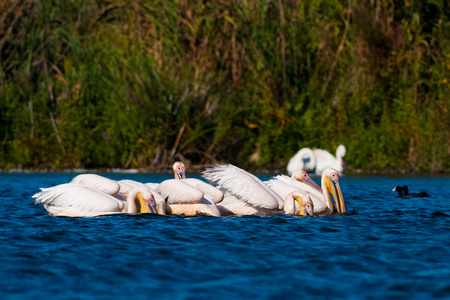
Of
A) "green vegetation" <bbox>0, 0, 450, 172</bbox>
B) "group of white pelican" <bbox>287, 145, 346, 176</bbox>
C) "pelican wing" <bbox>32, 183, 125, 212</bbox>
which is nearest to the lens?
"pelican wing" <bbox>32, 183, 125, 212</bbox>

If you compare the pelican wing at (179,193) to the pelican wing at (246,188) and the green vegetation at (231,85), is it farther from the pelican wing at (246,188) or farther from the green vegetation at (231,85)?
the green vegetation at (231,85)

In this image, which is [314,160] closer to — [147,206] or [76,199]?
[147,206]

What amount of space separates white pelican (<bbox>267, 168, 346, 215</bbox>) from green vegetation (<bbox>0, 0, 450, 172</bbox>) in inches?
271

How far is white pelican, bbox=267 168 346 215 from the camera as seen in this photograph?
32.2ft

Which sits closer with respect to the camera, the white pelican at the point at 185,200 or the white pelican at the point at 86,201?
the white pelican at the point at 86,201

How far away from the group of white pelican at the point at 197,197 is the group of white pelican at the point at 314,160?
6.11m

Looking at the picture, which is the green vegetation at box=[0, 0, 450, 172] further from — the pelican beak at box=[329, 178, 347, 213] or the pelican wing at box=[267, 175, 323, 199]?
the pelican beak at box=[329, 178, 347, 213]

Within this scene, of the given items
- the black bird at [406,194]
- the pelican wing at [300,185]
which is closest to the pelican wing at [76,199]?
the pelican wing at [300,185]

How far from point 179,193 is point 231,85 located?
9.14 m

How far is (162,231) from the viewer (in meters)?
7.96

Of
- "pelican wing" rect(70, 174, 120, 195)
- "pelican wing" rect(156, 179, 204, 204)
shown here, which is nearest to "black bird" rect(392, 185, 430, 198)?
"pelican wing" rect(156, 179, 204, 204)

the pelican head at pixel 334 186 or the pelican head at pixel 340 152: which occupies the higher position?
the pelican head at pixel 340 152

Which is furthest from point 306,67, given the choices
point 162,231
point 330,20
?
point 162,231

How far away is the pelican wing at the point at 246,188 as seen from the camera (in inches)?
364
